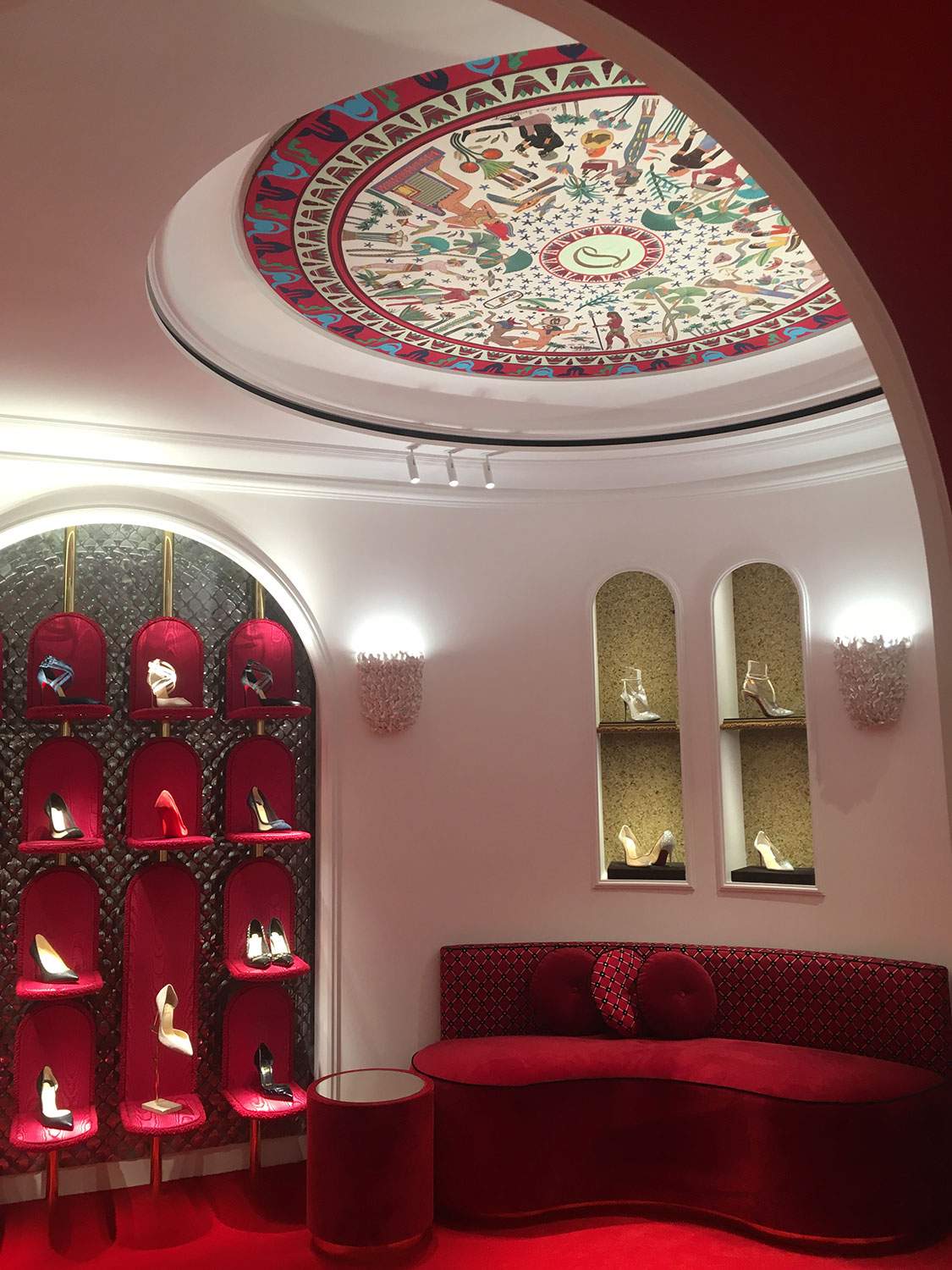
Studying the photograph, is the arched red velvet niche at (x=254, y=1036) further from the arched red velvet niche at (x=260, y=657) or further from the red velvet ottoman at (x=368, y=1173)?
the arched red velvet niche at (x=260, y=657)

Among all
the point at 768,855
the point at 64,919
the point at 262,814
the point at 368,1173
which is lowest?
the point at 368,1173

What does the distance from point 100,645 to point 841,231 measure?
4.25 metres

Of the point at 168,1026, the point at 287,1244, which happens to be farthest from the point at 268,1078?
the point at 287,1244

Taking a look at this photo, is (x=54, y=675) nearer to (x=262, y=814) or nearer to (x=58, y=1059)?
(x=262, y=814)

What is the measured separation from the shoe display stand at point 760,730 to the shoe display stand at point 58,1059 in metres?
3.15

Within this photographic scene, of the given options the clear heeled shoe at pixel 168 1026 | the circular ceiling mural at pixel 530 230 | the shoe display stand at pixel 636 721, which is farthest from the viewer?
the shoe display stand at pixel 636 721

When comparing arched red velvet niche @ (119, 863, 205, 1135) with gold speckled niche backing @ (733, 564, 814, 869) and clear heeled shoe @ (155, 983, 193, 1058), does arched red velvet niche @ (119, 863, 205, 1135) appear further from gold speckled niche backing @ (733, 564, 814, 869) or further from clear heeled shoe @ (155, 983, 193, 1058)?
gold speckled niche backing @ (733, 564, 814, 869)

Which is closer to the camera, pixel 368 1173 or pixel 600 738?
pixel 368 1173

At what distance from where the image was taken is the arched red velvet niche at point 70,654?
4.70 metres

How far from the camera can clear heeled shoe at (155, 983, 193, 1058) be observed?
4.69 meters

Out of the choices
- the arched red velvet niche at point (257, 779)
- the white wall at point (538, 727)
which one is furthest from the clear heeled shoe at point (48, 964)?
the white wall at point (538, 727)

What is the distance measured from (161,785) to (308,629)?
1.06m

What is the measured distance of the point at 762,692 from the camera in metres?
5.30

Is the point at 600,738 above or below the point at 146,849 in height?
above
